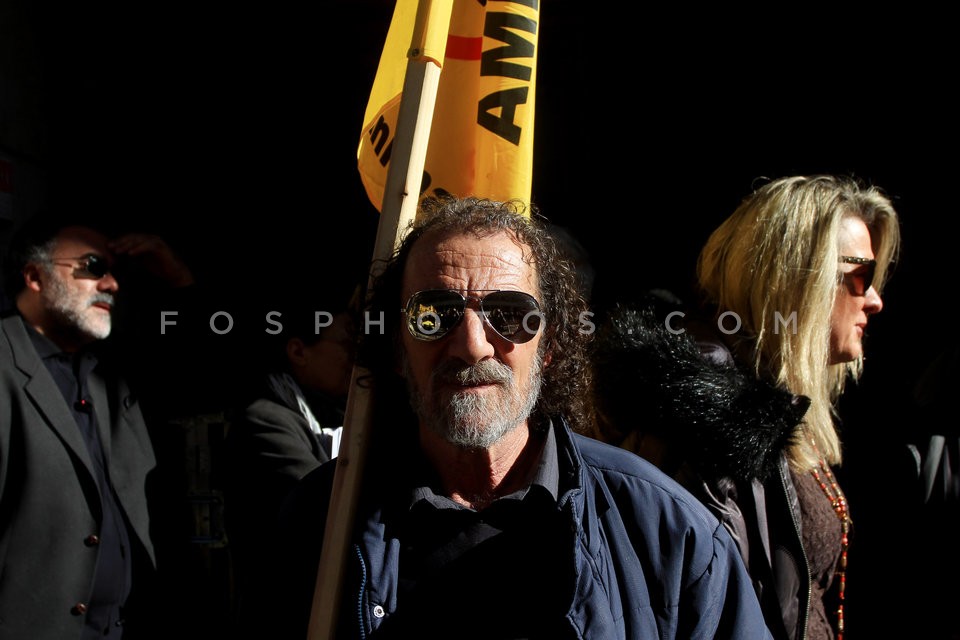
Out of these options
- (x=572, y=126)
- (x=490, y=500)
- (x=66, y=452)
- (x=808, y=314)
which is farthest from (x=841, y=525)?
(x=572, y=126)

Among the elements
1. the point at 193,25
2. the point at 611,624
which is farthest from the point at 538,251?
the point at 193,25

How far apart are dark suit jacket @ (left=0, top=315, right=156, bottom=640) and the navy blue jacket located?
1229mm

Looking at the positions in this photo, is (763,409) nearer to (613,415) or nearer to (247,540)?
(613,415)

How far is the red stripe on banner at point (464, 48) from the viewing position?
93.5 inches

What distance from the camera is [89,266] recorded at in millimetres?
3221

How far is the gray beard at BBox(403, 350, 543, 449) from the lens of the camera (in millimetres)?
1729

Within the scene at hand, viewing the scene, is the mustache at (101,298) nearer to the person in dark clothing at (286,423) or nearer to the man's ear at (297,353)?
the person in dark clothing at (286,423)

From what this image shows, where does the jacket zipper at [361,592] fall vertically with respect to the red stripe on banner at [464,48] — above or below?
below

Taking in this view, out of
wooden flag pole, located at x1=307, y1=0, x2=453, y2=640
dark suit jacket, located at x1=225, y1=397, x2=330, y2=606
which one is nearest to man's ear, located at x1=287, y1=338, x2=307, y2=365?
dark suit jacket, located at x1=225, y1=397, x2=330, y2=606

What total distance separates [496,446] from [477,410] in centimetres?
14

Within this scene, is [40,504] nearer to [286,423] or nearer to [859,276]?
A: [286,423]

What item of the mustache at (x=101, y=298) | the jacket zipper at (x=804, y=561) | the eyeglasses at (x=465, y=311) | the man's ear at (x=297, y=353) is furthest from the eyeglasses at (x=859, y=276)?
the mustache at (x=101, y=298)

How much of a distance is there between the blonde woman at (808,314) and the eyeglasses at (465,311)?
786 millimetres

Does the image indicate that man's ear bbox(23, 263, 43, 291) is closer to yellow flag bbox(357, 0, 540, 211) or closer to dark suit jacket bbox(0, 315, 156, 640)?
dark suit jacket bbox(0, 315, 156, 640)
